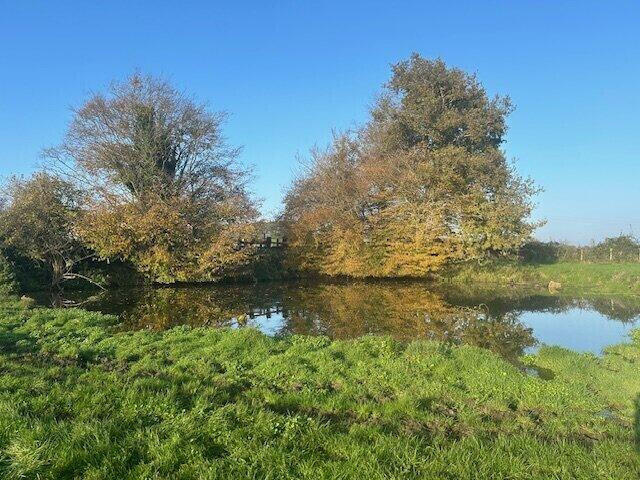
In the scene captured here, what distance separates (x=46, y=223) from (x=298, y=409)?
2070 centimetres

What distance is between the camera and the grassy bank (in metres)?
26.2

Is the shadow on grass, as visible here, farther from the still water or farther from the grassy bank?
the grassy bank

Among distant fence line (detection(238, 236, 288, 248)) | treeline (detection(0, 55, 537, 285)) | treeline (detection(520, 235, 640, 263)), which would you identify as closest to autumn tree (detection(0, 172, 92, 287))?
treeline (detection(0, 55, 537, 285))

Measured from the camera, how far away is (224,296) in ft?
72.2

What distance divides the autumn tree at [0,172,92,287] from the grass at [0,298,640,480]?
12275 millimetres

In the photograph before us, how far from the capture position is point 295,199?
32781mm

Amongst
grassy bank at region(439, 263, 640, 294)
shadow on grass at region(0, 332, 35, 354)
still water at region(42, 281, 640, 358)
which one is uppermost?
grassy bank at region(439, 263, 640, 294)

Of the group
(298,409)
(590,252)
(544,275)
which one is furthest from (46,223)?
(590,252)

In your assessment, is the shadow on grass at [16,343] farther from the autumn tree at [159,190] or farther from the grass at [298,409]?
the autumn tree at [159,190]

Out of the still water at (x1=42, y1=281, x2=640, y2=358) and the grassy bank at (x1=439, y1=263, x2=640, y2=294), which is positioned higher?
the grassy bank at (x1=439, y1=263, x2=640, y2=294)

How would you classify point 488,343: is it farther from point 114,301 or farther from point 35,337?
point 114,301

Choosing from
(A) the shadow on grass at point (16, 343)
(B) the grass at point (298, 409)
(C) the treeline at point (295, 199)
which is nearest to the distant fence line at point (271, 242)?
(C) the treeline at point (295, 199)

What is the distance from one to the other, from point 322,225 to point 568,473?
26660 millimetres

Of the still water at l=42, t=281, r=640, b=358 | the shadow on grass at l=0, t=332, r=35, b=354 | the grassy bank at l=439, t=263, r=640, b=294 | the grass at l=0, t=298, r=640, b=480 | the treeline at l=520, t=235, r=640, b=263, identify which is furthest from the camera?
the treeline at l=520, t=235, r=640, b=263
